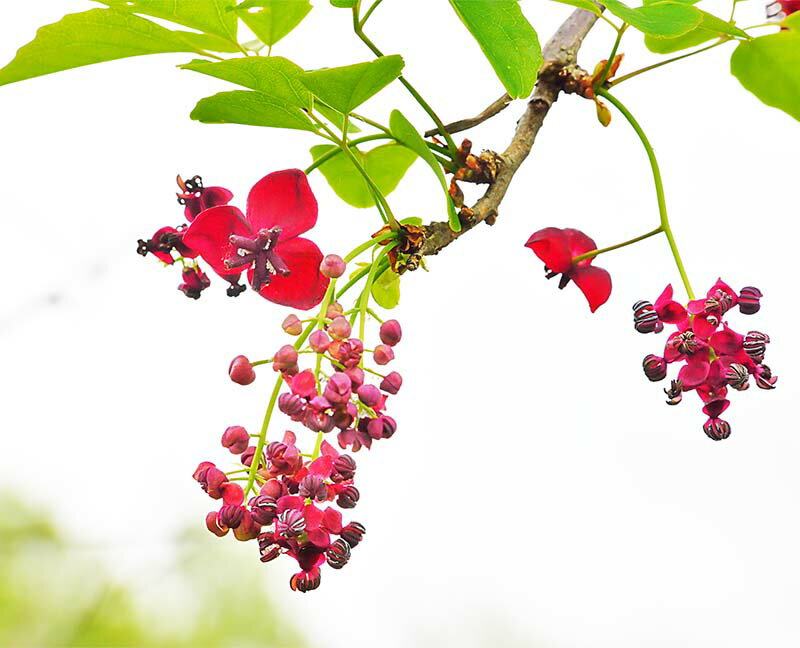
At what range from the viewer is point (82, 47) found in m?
0.41

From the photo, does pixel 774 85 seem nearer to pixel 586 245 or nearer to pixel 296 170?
pixel 586 245

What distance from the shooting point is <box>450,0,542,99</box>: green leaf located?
A: 359mm

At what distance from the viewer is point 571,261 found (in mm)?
468

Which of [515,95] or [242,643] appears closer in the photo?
[515,95]

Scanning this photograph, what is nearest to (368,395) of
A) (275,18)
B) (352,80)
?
(352,80)

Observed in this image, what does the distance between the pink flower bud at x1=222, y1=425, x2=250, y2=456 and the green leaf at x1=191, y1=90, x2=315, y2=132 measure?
0.13 meters

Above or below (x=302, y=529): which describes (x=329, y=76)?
above

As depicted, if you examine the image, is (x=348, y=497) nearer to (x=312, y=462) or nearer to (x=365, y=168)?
(x=312, y=462)

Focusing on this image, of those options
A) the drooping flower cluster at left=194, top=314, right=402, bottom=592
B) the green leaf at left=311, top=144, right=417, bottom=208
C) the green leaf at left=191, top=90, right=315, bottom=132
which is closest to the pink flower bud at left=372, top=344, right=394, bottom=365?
the drooping flower cluster at left=194, top=314, right=402, bottom=592

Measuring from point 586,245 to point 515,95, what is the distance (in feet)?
0.42

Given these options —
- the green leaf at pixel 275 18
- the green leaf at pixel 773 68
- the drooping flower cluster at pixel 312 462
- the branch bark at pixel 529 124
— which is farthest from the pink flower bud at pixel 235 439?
the green leaf at pixel 773 68

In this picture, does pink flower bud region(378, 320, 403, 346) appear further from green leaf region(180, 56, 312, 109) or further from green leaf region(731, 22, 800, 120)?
green leaf region(731, 22, 800, 120)

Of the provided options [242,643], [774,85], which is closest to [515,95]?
[774,85]

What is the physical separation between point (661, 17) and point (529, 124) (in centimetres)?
11
